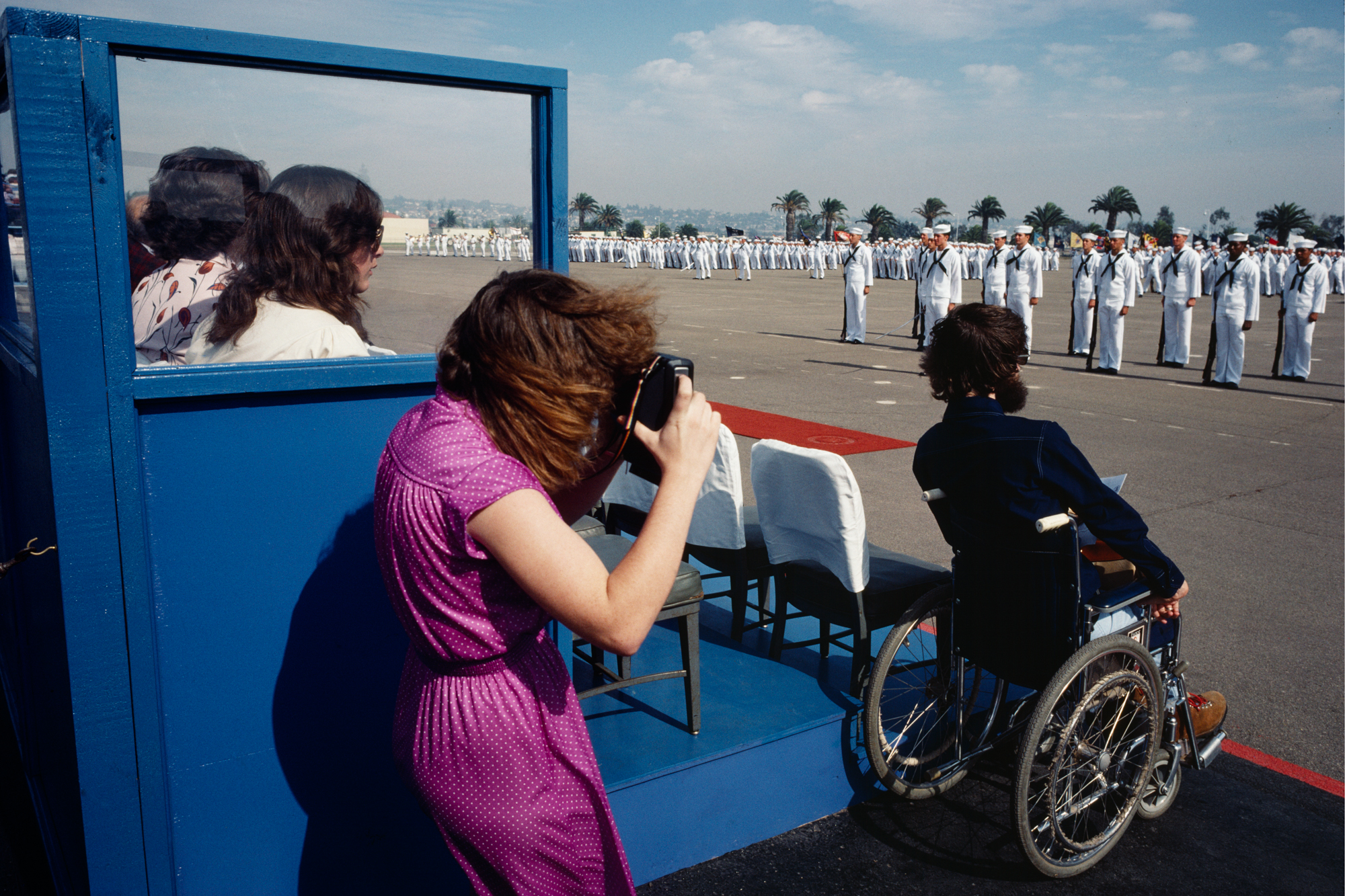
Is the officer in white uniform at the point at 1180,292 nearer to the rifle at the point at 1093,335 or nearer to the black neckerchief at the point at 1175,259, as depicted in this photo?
the black neckerchief at the point at 1175,259

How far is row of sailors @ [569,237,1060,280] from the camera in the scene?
42500 millimetres

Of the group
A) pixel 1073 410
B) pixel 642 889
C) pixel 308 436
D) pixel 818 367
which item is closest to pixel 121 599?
pixel 308 436

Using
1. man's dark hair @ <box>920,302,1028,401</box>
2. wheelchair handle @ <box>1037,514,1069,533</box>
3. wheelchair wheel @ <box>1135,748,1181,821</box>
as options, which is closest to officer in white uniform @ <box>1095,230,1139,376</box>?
wheelchair wheel @ <box>1135,748,1181,821</box>

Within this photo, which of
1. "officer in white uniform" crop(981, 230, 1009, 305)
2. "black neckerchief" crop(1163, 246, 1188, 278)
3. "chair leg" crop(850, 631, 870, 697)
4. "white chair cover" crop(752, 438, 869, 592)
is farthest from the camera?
"officer in white uniform" crop(981, 230, 1009, 305)

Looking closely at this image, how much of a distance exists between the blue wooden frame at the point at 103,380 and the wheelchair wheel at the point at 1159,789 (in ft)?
7.66

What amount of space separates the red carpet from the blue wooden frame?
5920 millimetres

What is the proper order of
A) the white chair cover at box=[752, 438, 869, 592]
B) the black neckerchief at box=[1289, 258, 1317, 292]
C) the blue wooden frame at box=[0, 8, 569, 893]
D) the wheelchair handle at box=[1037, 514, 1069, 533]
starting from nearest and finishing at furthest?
the blue wooden frame at box=[0, 8, 569, 893] < the wheelchair handle at box=[1037, 514, 1069, 533] < the white chair cover at box=[752, 438, 869, 592] < the black neckerchief at box=[1289, 258, 1317, 292]

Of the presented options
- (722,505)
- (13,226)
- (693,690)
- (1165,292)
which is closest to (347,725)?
(693,690)

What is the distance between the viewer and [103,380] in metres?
1.66

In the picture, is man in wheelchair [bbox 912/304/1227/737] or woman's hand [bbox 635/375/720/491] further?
man in wheelchair [bbox 912/304/1227/737]

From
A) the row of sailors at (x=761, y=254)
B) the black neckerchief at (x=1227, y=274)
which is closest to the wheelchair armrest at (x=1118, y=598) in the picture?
the black neckerchief at (x=1227, y=274)

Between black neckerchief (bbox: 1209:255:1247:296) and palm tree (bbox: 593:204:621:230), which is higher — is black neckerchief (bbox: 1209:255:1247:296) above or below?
below

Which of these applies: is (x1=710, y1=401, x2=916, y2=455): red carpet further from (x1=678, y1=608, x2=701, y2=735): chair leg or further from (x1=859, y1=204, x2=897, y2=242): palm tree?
(x1=859, y1=204, x2=897, y2=242): palm tree

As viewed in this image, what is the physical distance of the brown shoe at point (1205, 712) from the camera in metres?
2.88
